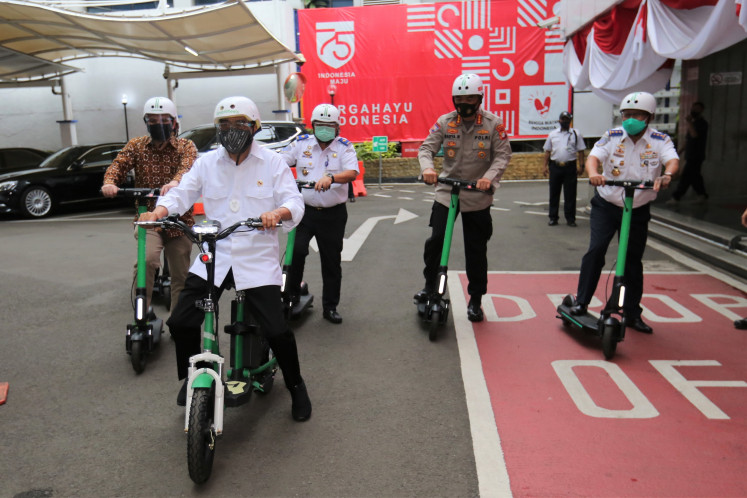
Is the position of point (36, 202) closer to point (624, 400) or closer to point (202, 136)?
point (202, 136)

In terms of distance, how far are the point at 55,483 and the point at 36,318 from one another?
361cm

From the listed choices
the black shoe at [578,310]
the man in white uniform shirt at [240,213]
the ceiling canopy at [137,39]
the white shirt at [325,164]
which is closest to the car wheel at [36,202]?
the ceiling canopy at [137,39]

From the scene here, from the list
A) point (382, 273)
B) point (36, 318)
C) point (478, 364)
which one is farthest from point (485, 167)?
point (36, 318)

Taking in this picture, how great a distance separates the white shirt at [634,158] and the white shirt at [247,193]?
9.67ft

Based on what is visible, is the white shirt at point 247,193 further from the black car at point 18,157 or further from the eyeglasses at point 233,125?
the black car at point 18,157

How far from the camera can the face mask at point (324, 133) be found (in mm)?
6012

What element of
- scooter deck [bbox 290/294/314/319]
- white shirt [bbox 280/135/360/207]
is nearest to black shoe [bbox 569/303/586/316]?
white shirt [bbox 280/135/360/207]

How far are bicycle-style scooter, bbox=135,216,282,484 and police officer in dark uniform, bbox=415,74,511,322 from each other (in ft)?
7.89

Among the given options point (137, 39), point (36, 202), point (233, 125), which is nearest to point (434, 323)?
point (233, 125)

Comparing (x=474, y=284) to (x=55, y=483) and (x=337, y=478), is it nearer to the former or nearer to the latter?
(x=337, y=478)

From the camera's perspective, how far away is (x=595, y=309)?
21.5 feet

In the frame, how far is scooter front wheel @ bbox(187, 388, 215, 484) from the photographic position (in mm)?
3242

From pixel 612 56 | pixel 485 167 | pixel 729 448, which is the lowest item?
pixel 729 448

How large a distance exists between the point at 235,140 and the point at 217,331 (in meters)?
1.11
